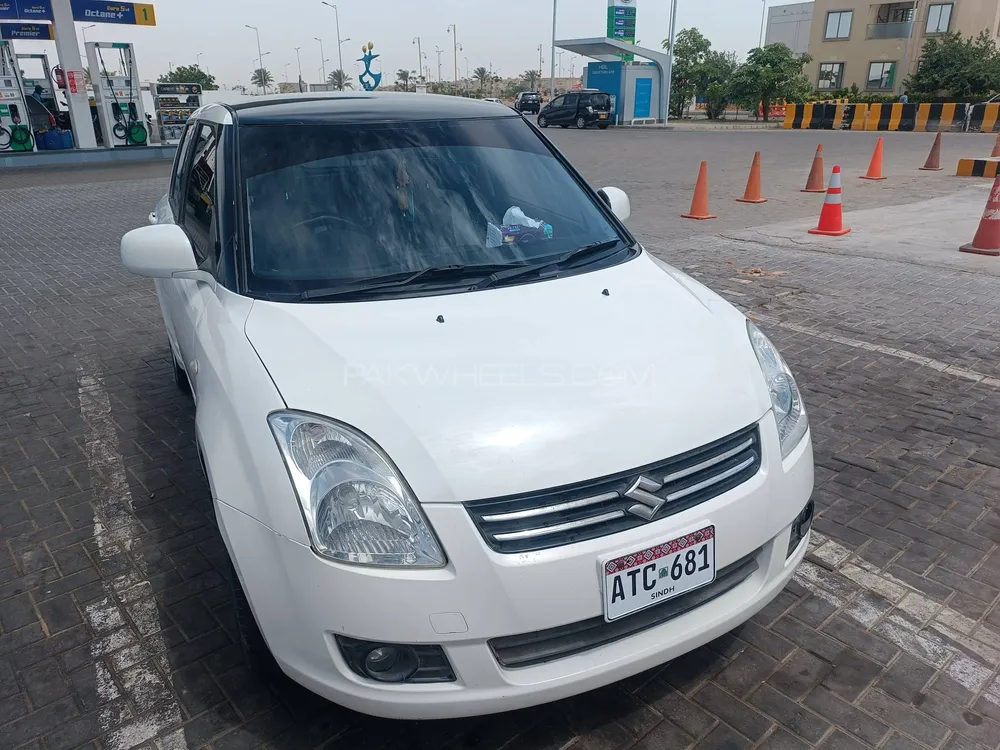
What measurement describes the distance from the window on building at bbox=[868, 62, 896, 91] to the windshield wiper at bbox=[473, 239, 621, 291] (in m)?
53.9

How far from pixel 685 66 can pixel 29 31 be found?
152 ft

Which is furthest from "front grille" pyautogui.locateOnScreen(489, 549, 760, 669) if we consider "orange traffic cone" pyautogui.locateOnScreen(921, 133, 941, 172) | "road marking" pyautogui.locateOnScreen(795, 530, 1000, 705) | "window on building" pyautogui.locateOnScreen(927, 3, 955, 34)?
"window on building" pyautogui.locateOnScreen(927, 3, 955, 34)

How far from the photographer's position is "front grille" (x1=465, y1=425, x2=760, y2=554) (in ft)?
5.78

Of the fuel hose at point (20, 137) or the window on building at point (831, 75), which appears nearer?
the fuel hose at point (20, 137)

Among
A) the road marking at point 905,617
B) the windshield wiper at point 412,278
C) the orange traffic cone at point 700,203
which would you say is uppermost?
the windshield wiper at point 412,278

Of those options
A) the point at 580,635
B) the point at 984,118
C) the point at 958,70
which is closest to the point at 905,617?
the point at 580,635

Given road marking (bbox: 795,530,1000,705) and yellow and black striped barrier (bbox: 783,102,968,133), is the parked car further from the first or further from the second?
road marking (bbox: 795,530,1000,705)

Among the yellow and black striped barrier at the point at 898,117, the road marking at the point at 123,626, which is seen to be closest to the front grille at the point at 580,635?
the road marking at the point at 123,626

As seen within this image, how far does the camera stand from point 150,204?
12570mm

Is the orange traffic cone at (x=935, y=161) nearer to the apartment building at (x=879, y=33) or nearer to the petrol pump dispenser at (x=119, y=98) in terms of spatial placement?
the petrol pump dispenser at (x=119, y=98)

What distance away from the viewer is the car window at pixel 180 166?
3.83m

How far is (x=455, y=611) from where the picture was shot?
1.72 m

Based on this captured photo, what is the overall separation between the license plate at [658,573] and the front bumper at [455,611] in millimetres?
27

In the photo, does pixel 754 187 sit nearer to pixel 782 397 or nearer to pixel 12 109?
pixel 782 397
